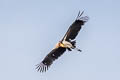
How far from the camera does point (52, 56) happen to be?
33000mm

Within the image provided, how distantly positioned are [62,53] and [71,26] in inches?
97.4

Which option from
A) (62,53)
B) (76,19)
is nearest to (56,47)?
(62,53)

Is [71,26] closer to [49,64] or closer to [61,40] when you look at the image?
[61,40]

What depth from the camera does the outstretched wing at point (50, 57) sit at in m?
32.6

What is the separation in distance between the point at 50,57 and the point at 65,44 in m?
2.65

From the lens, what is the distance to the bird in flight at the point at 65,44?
101ft

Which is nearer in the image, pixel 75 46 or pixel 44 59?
pixel 75 46

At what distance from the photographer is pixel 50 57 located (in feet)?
109

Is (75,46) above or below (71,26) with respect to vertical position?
below

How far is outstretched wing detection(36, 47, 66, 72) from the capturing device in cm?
3256

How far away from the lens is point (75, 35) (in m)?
31.4

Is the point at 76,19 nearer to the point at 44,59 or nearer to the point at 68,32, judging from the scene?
the point at 68,32

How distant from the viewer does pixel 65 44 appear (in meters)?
31.0

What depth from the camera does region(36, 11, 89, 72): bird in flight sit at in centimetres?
3089
